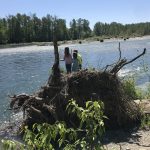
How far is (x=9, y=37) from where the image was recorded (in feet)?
533

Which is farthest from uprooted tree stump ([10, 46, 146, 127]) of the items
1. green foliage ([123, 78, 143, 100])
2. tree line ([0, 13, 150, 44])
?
tree line ([0, 13, 150, 44])

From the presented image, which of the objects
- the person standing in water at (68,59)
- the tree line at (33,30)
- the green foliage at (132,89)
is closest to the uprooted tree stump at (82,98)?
the green foliage at (132,89)

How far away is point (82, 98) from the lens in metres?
13.3

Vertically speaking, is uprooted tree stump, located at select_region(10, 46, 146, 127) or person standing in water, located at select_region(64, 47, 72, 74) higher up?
person standing in water, located at select_region(64, 47, 72, 74)

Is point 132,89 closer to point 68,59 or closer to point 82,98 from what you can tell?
point 68,59

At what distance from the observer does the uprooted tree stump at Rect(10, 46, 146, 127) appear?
13297mm

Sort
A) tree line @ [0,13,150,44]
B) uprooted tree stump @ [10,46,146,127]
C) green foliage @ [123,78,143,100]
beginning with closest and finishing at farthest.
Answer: uprooted tree stump @ [10,46,146,127] < green foliage @ [123,78,143,100] < tree line @ [0,13,150,44]

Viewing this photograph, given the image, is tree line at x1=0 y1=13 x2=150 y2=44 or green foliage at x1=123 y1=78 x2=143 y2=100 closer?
green foliage at x1=123 y1=78 x2=143 y2=100

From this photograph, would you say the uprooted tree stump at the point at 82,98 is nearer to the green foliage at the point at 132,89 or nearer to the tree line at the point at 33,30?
the green foliage at the point at 132,89

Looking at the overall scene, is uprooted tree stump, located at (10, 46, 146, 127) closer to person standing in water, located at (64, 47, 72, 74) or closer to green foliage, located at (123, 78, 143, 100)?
green foliage, located at (123, 78, 143, 100)

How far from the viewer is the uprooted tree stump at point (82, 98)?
13297 mm

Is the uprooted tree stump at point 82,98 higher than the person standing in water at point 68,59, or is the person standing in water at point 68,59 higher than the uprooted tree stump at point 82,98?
the person standing in water at point 68,59

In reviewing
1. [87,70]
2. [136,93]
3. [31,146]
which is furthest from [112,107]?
[31,146]

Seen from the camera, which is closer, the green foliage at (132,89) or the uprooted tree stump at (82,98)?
the uprooted tree stump at (82,98)
